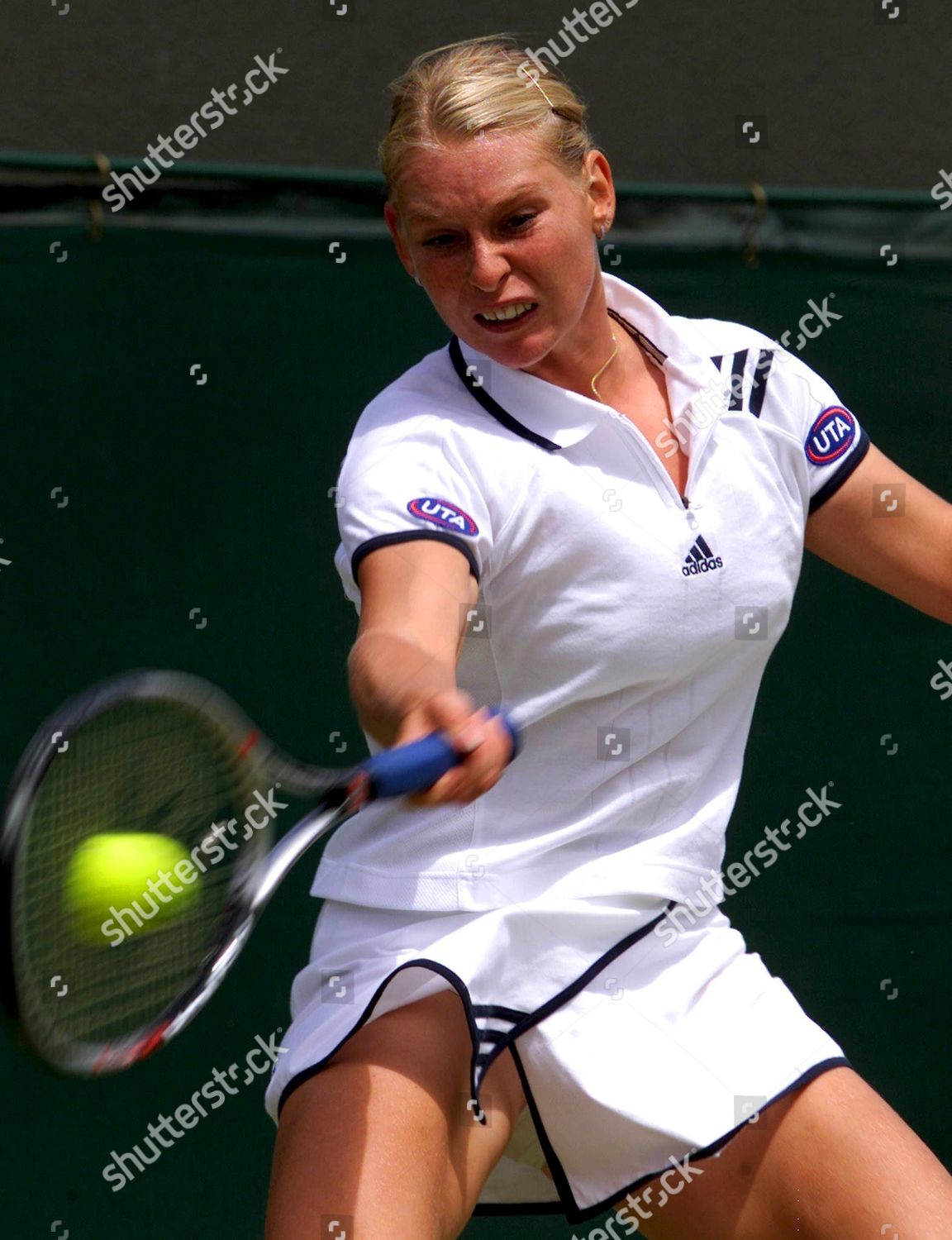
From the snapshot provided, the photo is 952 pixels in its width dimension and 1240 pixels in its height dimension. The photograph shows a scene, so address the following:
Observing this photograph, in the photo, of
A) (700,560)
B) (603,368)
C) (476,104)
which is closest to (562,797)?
(700,560)

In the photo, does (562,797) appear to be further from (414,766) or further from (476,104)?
(476,104)

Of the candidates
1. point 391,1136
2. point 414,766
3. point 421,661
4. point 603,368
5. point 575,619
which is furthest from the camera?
point 603,368

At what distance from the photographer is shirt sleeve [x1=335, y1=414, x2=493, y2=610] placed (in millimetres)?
1828

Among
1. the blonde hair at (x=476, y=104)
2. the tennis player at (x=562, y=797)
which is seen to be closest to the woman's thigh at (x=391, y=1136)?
the tennis player at (x=562, y=797)

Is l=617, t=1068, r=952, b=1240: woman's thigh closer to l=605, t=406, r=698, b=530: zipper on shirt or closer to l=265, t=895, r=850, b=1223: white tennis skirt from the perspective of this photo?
l=265, t=895, r=850, b=1223: white tennis skirt

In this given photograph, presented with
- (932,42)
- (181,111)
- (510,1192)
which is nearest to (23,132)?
(181,111)

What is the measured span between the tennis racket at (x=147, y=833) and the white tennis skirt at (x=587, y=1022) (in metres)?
0.16

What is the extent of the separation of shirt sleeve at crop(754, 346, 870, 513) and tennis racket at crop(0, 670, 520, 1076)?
2.25 ft

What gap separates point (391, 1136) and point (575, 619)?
565mm

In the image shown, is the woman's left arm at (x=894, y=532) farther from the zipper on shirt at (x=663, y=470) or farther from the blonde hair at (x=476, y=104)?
the blonde hair at (x=476, y=104)

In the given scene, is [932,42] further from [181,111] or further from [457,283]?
[457,283]

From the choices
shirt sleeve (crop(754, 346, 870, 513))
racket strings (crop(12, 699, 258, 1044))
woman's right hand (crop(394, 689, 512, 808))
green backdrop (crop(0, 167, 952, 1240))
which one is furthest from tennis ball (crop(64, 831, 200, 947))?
green backdrop (crop(0, 167, 952, 1240))

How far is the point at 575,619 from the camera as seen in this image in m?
1.96

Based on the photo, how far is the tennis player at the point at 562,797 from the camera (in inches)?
75.2
